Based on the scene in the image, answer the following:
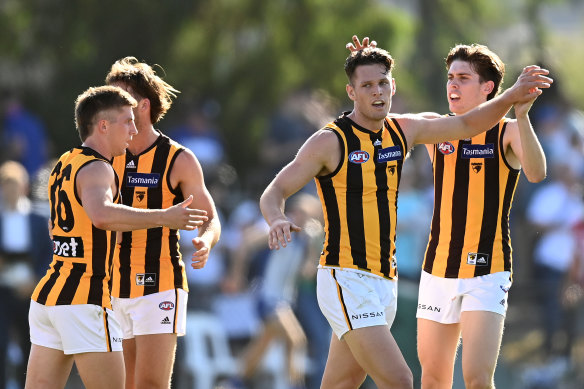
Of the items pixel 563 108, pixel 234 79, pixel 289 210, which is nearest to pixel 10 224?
pixel 289 210

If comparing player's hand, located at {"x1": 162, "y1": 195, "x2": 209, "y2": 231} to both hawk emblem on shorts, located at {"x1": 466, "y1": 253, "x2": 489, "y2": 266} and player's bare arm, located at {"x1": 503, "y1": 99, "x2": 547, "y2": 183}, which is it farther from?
player's bare arm, located at {"x1": 503, "y1": 99, "x2": 547, "y2": 183}

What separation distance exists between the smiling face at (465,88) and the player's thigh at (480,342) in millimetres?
1460

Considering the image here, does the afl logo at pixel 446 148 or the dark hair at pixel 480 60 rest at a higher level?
the dark hair at pixel 480 60

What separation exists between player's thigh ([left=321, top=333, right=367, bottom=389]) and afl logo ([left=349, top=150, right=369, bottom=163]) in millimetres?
1130

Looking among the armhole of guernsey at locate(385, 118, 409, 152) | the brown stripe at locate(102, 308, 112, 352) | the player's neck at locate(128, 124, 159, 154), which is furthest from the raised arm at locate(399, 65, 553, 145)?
the brown stripe at locate(102, 308, 112, 352)

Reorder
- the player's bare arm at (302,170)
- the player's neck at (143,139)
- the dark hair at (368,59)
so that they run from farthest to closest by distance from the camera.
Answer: the player's neck at (143,139) → the dark hair at (368,59) → the player's bare arm at (302,170)

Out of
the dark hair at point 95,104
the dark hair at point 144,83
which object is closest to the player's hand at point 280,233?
the dark hair at point 95,104

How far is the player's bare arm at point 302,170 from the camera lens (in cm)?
643

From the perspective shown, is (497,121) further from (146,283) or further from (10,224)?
(10,224)

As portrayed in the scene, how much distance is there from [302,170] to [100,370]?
67.5 inches

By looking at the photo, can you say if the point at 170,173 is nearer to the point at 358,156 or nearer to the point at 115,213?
the point at 115,213

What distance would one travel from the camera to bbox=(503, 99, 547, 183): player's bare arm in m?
6.80

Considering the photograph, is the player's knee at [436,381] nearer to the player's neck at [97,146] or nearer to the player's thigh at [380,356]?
the player's thigh at [380,356]

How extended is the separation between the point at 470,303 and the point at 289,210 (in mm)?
5543
